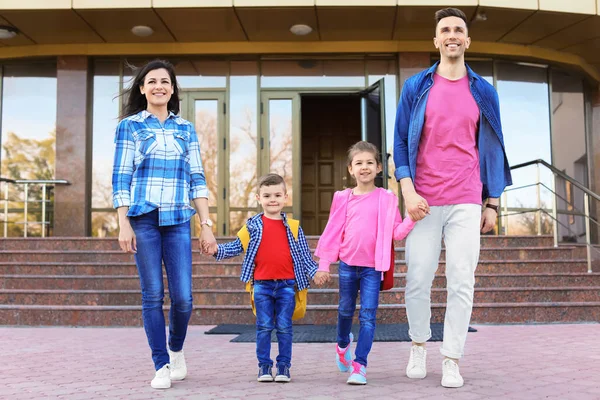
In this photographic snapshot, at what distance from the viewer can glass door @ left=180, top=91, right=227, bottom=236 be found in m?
11.0

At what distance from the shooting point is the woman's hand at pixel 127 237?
134 inches

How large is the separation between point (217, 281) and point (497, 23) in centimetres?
602

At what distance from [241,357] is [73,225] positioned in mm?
7148

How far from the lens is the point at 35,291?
23.1 ft

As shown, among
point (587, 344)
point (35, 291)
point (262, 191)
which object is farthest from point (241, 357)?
point (35, 291)

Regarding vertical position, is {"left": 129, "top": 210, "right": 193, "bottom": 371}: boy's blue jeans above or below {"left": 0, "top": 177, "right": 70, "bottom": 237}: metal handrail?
below

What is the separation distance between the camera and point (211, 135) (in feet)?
36.4

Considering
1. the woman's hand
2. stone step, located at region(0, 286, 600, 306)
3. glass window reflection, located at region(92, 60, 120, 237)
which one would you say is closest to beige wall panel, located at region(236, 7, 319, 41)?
glass window reflection, located at region(92, 60, 120, 237)

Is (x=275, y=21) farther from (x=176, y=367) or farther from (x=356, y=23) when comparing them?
(x=176, y=367)

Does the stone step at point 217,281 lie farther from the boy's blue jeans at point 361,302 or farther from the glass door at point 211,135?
the glass door at point 211,135

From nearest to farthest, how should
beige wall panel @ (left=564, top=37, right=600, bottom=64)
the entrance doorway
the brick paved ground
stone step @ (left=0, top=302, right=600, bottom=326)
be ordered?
1. the brick paved ground
2. stone step @ (left=0, top=302, right=600, bottom=326)
3. beige wall panel @ (left=564, top=37, right=600, bottom=64)
4. the entrance doorway

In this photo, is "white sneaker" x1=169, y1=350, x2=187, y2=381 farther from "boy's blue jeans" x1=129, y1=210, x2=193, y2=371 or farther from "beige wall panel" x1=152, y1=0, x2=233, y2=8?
"beige wall panel" x1=152, y1=0, x2=233, y2=8

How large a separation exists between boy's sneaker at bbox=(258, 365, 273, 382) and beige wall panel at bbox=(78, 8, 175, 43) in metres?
7.12

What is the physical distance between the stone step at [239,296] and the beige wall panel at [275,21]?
4.48m
